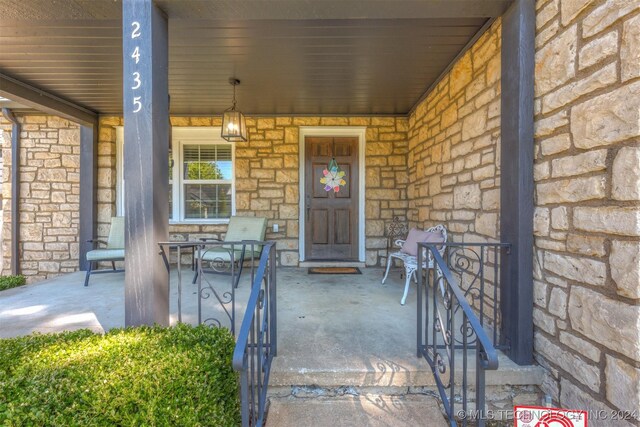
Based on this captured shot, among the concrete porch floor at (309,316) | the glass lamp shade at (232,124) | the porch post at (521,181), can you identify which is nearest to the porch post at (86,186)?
the concrete porch floor at (309,316)

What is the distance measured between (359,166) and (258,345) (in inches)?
130

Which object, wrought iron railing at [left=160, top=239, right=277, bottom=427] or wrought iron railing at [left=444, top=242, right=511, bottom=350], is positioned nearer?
wrought iron railing at [left=160, top=239, right=277, bottom=427]

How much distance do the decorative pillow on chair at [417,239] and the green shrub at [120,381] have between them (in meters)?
2.05

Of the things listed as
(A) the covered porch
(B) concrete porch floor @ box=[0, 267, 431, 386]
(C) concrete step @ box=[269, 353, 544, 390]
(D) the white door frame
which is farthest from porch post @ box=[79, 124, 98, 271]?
(C) concrete step @ box=[269, 353, 544, 390]

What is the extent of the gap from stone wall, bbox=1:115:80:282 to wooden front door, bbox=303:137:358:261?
3.19m

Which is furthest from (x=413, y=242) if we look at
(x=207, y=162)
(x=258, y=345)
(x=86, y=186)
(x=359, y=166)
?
(x=86, y=186)

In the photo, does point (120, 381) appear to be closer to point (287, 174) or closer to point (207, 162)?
point (287, 174)

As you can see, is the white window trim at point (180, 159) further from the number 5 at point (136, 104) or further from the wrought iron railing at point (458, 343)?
the wrought iron railing at point (458, 343)

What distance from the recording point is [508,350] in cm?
177

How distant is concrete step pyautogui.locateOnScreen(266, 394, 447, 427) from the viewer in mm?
1508

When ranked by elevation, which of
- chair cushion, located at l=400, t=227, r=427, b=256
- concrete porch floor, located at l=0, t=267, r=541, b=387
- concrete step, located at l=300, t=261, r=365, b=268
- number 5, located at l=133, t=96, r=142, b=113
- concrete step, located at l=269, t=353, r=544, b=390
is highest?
number 5, located at l=133, t=96, r=142, b=113

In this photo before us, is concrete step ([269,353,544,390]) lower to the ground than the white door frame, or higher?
lower

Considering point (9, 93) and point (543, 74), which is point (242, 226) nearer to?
point (9, 93)

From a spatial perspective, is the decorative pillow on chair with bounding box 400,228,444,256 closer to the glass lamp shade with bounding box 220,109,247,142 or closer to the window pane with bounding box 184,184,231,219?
the glass lamp shade with bounding box 220,109,247,142
